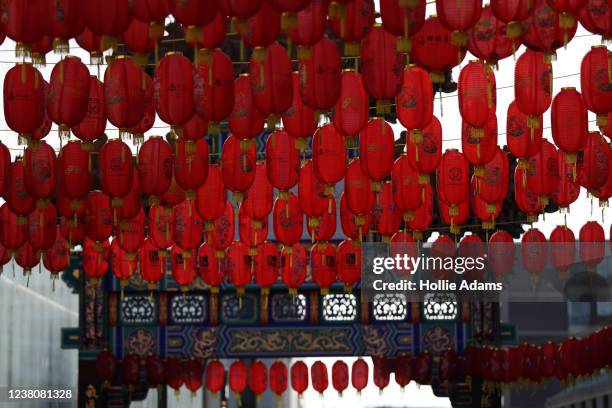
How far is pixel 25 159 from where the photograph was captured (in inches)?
555

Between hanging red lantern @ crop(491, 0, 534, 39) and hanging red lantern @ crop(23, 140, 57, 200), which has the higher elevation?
hanging red lantern @ crop(491, 0, 534, 39)

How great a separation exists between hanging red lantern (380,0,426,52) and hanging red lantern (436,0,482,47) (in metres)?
0.16

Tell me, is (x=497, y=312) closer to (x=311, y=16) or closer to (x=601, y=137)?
(x=601, y=137)

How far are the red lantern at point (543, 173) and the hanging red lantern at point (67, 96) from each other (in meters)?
4.90

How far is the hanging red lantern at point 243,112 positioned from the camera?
13234mm

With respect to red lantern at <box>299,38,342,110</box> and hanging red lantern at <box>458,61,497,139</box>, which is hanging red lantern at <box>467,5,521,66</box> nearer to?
hanging red lantern at <box>458,61,497,139</box>

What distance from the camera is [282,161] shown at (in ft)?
47.8

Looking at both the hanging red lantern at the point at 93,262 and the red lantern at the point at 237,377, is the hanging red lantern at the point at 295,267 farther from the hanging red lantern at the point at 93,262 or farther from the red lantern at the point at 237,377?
the red lantern at the point at 237,377

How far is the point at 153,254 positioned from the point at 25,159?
231 inches

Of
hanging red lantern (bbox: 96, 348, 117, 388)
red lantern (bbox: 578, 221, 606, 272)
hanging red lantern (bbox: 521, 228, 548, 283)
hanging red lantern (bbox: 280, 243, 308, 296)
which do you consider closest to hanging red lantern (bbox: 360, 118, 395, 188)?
hanging red lantern (bbox: 521, 228, 548, 283)

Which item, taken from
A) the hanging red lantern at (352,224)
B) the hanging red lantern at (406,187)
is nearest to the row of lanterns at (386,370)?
the hanging red lantern at (352,224)

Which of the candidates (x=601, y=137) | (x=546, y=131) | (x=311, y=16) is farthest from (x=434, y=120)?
(x=546, y=131)

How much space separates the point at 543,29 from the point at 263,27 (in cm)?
232

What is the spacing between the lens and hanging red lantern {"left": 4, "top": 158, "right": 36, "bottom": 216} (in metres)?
14.6
